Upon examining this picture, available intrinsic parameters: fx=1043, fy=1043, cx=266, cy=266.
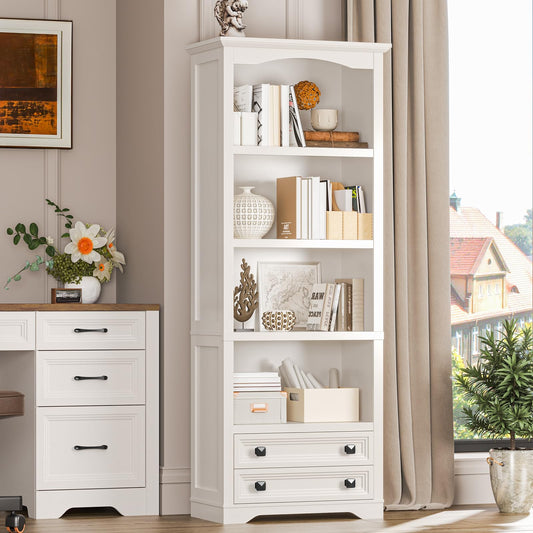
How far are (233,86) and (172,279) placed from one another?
31.4 inches

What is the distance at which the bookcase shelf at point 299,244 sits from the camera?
396 centimetres

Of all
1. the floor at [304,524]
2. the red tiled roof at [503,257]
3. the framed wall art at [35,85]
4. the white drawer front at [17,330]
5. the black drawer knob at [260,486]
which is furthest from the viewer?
the red tiled roof at [503,257]

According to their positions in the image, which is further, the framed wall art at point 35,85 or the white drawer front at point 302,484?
the framed wall art at point 35,85

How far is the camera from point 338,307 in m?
4.11

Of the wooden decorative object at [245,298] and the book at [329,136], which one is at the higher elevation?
the book at [329,136]

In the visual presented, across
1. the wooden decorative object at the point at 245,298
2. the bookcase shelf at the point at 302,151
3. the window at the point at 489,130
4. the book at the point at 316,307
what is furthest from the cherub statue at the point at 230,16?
the window at the point at 489,130

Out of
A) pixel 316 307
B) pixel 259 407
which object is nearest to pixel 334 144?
pixel 316 307

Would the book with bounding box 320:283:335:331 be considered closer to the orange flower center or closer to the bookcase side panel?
the bookcase side panel

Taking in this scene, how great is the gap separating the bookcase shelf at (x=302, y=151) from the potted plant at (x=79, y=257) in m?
0.82

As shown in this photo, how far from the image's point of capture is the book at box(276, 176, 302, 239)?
13.2 ft

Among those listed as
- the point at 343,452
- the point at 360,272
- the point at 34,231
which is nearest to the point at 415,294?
the point at 360,272

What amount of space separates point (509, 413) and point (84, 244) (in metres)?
1.87

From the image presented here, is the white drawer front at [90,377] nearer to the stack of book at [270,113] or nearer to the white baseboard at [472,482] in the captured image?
the stack of book at [270,113]

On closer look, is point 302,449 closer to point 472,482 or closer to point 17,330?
point 472,482
